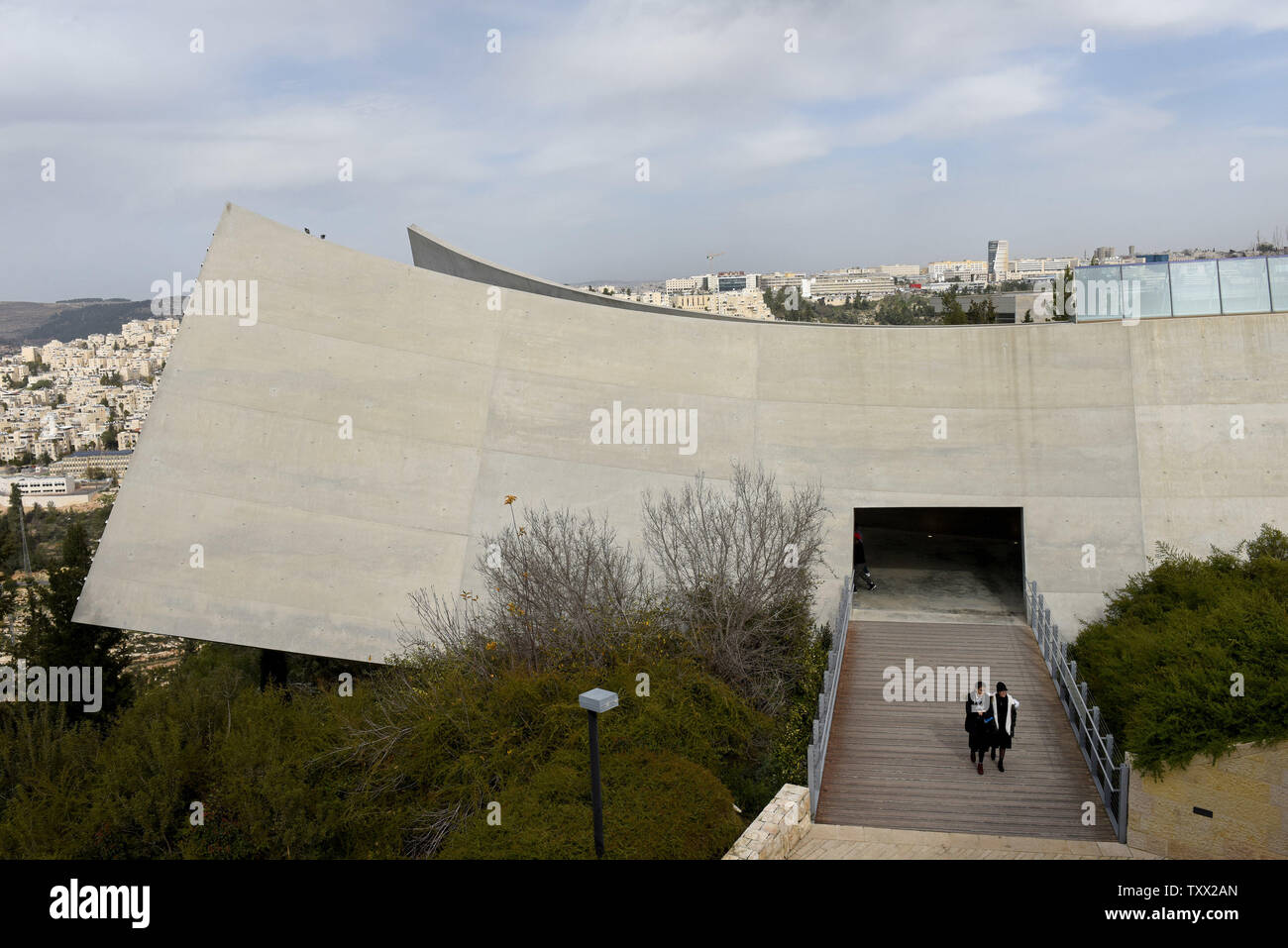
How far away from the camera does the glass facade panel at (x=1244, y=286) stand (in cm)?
1519

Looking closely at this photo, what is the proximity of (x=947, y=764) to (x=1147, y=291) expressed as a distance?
10.5 meters

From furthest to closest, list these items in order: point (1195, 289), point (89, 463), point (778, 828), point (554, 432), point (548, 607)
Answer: point (89, 463)
point (554, 432)
point (1195, 289)
point (548, 607)
point (778, 828)

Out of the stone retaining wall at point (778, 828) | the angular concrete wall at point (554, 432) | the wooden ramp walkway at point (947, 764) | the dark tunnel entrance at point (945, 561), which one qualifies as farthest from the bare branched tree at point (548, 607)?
the dark tunnel entrance at point (945, 561)

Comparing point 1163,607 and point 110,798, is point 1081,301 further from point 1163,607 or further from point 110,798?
point 110,798

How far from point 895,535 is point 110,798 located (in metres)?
17.5

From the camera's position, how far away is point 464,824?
8.59 m

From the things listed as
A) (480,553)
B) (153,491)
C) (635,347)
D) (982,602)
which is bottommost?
(982,602)

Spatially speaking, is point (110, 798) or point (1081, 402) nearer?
point (110, 798)

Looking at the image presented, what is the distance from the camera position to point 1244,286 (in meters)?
15.3

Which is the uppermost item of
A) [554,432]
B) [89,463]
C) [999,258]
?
[999,258]

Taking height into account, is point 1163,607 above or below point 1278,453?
below

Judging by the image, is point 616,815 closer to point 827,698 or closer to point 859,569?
point 827,698

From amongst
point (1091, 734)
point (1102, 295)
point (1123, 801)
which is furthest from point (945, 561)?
point (1123, 801)
